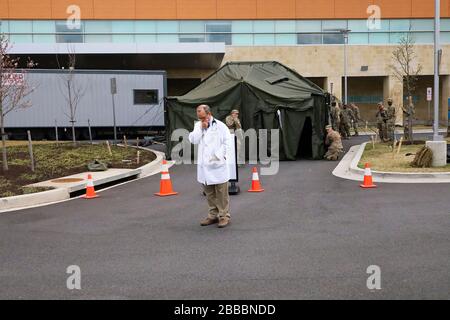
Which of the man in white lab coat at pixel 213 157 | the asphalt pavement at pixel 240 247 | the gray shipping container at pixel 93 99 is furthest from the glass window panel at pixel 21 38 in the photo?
the man in white lab coat at pixel 213 157

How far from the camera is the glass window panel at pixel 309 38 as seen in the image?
141 feet

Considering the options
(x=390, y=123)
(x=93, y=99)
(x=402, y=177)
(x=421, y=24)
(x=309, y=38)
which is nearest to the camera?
(x=402, y=177)

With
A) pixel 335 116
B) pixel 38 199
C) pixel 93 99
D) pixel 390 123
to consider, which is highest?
pixel 93 99

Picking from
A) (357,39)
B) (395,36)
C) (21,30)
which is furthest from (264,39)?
(21,30)

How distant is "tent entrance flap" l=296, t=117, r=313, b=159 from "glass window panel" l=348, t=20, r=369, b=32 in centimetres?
2673

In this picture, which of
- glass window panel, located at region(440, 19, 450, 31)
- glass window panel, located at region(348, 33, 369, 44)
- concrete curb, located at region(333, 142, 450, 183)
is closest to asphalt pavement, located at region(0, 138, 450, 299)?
concrete curb, located at region(333, 142, 450, 183)

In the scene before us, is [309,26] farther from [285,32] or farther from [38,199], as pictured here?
[38,199]

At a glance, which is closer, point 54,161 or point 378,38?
point 54,161

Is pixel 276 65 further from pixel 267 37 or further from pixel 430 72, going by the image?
pixel 430 72

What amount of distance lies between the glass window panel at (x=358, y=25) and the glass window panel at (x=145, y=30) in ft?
53.5

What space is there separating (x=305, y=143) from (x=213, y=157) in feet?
40.7

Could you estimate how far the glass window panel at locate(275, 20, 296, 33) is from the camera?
140 feet

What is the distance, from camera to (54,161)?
16219 mm

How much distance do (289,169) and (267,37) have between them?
28.3 m
